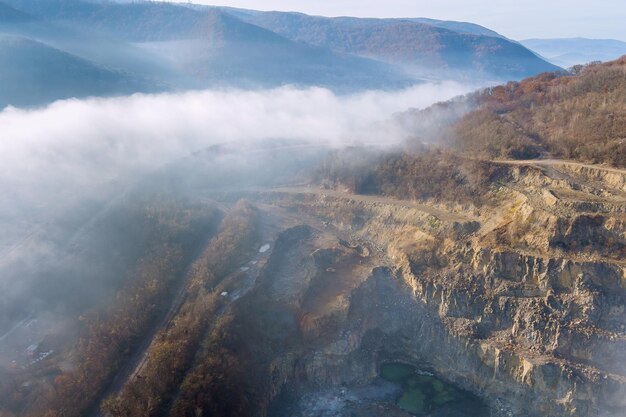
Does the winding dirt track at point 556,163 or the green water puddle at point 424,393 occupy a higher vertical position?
the winding dirt track at point 556,163

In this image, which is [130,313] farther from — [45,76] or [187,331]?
[45,76]

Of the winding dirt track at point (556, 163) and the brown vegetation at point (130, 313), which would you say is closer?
the brown vegetation at point (130, 313)

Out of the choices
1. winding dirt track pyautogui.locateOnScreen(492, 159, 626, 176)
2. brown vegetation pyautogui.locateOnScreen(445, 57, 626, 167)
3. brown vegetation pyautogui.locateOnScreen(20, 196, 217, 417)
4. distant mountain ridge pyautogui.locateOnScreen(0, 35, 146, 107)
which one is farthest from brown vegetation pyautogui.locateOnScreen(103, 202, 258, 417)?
distant mountain ridge pyautogui.locateOnScreen(0, 35, 146, 107)

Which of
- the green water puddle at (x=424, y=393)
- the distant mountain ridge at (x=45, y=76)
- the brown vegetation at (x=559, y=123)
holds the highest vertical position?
the brown vegetation at (x=559, y=123)

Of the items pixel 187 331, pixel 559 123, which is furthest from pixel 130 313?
pixel 559 123

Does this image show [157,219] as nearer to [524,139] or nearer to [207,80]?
[524,139]

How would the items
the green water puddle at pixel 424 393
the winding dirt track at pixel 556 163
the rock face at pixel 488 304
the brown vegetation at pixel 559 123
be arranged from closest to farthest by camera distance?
the rock face at pixel 488 304, the green water puddle at pixel 424 393, the winding dirt track at pixel 556 163, the brown vegetation at pixel 559 123

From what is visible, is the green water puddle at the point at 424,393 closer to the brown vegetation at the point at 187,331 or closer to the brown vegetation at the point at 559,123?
the brown vegetation at the point at 187,331

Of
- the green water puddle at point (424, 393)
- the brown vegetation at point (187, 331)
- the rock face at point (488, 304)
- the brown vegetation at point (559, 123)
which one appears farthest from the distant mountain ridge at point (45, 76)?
the green water puddle at point (424, 393)
